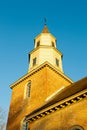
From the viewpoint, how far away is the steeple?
25189mm

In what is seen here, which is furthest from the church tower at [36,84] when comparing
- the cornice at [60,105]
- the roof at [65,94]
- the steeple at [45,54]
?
the cornice at [60,105]

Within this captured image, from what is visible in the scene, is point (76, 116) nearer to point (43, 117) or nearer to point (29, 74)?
point (43, 117)

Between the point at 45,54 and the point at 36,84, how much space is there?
4.63m

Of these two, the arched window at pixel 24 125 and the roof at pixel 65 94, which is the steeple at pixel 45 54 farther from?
the arched window at pixel 24 125

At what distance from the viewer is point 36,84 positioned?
22469mm

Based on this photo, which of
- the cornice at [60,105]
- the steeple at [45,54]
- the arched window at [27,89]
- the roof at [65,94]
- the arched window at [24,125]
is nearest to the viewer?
the cornice at [60,105]

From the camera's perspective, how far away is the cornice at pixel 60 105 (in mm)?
14462

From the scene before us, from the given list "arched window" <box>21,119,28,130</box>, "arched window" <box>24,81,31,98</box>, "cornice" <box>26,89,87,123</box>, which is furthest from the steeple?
"cornice" <box>26,89,87,123</box>

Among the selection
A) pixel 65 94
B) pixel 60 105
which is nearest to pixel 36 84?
pixel 65 94

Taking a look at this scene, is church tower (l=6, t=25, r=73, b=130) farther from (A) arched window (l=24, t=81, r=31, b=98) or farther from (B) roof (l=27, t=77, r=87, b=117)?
(B) roof (l=27, t=77, r=87, b=117)

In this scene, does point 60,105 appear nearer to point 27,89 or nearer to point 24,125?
point 24,125

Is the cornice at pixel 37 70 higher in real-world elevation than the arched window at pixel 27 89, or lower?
higher

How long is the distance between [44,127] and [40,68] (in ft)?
27.1

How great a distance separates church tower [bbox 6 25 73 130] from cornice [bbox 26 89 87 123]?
2579 mm
